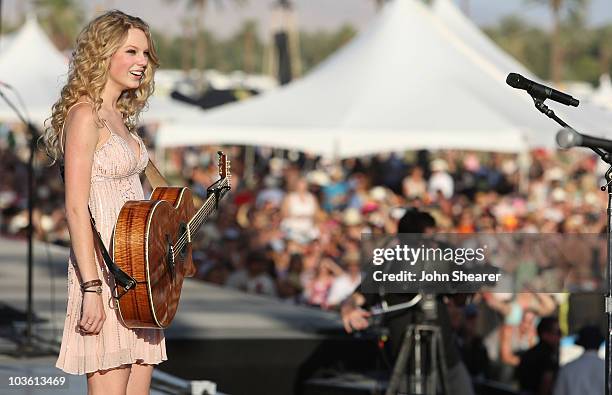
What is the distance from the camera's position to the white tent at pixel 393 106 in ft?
48.6

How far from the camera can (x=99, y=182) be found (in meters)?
4.36

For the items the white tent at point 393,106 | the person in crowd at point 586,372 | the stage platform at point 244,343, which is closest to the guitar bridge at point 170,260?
the stage platform at point 244,343

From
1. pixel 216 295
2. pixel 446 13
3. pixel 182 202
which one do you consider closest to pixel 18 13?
pixel 446 13

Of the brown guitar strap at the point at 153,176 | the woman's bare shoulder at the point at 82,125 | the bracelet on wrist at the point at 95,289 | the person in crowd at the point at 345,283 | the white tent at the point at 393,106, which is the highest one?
the white tent at the point at 393,106

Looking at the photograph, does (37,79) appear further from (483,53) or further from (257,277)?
(257,277)

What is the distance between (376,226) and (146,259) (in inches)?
307

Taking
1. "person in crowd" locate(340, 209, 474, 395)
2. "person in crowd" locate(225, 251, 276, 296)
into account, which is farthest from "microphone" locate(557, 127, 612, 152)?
"person in crowd" locate(225, 251, 276, 296)

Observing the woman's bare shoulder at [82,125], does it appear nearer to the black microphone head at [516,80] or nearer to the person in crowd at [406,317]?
the black microphone head at [516,80]

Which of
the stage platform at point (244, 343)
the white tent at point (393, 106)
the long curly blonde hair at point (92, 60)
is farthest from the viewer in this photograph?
the white tent at point (393, 106)

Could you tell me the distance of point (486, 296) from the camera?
10.3 m

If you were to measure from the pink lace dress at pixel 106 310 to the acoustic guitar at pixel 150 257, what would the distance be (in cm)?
6

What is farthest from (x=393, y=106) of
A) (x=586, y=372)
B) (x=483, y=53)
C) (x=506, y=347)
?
(x=586, y=372)

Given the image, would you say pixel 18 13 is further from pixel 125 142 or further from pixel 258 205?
pixel 125 142

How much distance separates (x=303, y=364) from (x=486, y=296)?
1665 mm
